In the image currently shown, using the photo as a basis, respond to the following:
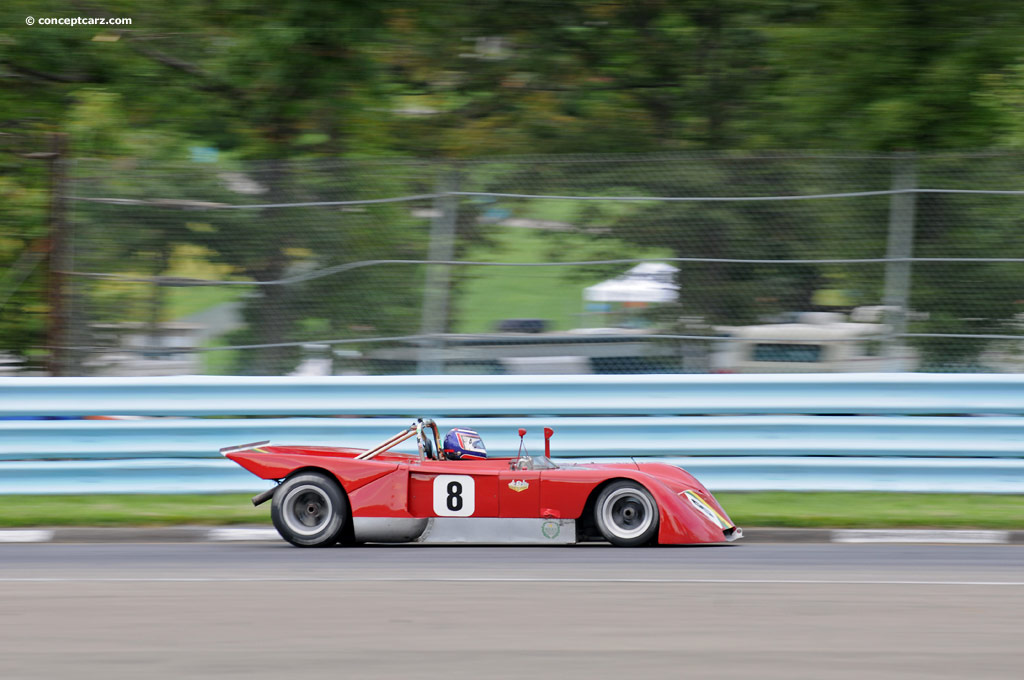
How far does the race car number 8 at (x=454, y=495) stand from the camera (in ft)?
25.0

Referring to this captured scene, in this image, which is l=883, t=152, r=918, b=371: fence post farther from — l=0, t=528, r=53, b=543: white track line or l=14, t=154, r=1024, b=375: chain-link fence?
l=0, t=528, r=53, b=543: white track line

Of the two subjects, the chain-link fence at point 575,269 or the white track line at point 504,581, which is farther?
the chain-link fence at point 575,269

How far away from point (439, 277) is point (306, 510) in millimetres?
2487

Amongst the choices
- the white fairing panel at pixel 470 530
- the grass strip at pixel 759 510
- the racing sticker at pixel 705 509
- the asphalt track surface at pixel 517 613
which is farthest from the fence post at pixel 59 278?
the racing sticker at pixel 705 509

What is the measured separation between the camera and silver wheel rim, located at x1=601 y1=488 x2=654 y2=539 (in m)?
7.54

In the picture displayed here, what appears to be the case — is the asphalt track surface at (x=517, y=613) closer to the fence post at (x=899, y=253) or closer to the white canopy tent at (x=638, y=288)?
the fence post at (x=899, y=253)

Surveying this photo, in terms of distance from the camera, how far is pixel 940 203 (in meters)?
9.40

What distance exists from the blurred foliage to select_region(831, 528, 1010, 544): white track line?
393 cm

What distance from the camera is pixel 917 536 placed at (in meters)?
8.10

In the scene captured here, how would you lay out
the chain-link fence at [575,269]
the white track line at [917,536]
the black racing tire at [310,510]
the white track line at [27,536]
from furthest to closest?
1. the chain-link fence at [575,269]
2. the white track line at [27,536]
3. the white track line at [917,536]
4. the black racing tire at [310,510]

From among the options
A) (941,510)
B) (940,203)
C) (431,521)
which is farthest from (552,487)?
(940,203)

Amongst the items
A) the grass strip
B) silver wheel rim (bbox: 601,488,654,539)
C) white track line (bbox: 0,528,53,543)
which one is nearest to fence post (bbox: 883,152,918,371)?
the grass strip

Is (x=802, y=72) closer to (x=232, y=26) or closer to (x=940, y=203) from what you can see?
(x=940, y=203)

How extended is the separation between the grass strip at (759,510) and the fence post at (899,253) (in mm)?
1147
